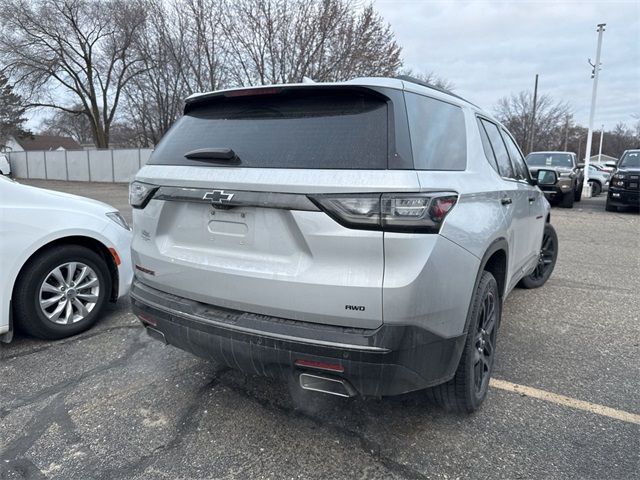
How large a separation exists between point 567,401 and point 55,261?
379cm

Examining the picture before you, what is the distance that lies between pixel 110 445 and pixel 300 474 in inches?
40.6

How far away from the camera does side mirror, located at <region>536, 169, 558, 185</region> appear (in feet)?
14.4

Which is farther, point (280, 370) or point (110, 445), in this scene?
point (110, 445)

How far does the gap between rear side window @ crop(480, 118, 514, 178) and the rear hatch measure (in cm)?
146

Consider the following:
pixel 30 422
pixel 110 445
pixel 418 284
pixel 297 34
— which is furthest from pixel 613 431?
pixel 297 34

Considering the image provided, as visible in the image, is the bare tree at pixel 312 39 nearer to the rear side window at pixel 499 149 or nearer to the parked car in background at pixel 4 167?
the parked car in background at pixel 4 167

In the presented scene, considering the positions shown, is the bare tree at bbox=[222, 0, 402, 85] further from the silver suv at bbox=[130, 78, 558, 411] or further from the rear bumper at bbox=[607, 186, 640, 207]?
the silver suv at bbox=[130, 78, 558, 411]

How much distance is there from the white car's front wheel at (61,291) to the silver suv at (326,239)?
140 centimetres

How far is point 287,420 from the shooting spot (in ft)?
8.59

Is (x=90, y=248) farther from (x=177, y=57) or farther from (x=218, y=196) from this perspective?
(x=177, y=57)

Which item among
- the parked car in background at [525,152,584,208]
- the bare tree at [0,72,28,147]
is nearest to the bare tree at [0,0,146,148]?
the bare tree at [0,72,28,147]

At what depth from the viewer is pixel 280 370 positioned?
211cm

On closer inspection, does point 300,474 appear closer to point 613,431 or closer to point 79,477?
point 79,477

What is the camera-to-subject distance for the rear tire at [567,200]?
14256 mm
